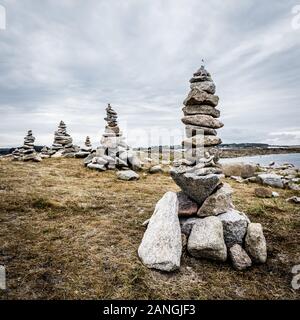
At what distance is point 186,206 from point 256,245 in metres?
2.43

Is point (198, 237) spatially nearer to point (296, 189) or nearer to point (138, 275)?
point (138, 275)

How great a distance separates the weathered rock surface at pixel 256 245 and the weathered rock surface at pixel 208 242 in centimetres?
76

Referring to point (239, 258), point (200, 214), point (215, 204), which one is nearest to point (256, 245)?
point (239, 258)

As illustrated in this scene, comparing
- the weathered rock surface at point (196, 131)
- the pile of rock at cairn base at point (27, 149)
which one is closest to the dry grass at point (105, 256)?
the weathered rock surface at point (196, 131)

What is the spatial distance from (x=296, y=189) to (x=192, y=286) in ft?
44.4

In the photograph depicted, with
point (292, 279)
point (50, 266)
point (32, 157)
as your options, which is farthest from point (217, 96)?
point (32, 157)

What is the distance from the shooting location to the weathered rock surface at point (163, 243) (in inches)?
248

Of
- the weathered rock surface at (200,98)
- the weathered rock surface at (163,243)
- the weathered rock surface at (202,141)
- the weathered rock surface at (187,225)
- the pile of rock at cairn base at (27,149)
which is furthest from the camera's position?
the pile of rock at cairn base at (27,149)

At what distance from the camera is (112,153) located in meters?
25.3

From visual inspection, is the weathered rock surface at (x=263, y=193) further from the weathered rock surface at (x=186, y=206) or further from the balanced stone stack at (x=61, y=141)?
the balanced stone stack at (x=61, y=141)

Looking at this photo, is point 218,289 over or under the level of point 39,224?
under

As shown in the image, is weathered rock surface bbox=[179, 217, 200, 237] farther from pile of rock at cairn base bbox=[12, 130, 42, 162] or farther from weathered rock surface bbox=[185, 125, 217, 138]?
pile of rock at cairn base bbox=[12, 130, 42, 162]

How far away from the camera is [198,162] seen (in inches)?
342

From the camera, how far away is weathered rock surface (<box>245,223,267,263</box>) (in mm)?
6902
